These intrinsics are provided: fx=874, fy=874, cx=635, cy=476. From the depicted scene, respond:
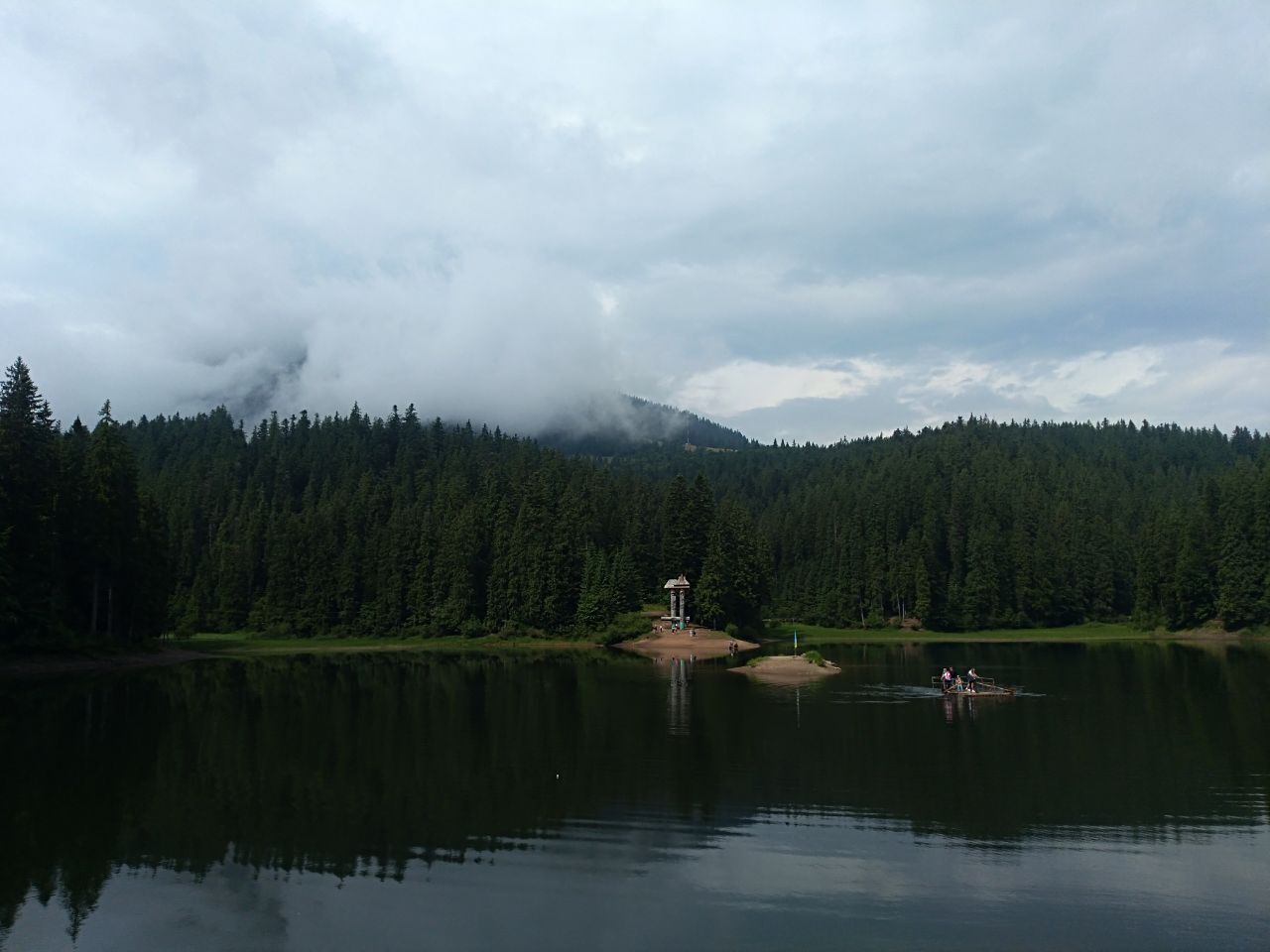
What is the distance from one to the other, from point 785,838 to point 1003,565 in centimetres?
13277

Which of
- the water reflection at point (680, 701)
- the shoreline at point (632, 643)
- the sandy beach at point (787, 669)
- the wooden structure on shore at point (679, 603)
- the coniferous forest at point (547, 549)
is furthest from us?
the wooden structure on shore at point (679, 603)

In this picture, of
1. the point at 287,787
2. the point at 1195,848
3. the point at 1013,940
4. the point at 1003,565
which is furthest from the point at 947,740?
the point at 1003,565

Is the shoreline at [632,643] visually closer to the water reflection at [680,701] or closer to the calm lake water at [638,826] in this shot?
the water reflection at [680,701]

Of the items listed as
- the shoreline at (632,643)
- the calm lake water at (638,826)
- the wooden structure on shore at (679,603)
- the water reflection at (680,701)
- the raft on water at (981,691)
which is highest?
the wooden structure on shore at (679,603)

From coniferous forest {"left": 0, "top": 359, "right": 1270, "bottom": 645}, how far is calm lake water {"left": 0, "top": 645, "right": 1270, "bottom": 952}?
109 feet

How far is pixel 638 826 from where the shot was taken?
907 inches

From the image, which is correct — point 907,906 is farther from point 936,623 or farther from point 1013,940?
point 936,623

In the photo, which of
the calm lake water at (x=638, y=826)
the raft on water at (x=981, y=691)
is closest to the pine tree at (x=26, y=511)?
the calm lake water at (x=638, y=826)

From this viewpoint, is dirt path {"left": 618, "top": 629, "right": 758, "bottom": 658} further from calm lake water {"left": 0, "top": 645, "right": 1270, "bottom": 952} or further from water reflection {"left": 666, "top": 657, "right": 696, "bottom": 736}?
calm lake water {"left": 0, "top": 645, "right": 1270, "bottom": 952}

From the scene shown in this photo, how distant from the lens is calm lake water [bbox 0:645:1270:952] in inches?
650

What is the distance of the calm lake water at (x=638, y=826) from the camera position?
1652 centimetres

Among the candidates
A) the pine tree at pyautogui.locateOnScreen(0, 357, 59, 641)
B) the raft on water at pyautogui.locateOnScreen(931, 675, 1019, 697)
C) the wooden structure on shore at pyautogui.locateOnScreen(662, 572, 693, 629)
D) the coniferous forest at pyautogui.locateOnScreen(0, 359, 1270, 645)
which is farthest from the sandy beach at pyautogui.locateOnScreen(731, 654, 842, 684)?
the pine tree at pyautogui.locateOnScreen(0, 357, 59, 641)

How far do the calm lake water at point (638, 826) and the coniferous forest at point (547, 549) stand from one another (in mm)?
33197

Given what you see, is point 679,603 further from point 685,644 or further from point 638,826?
point 638,826
